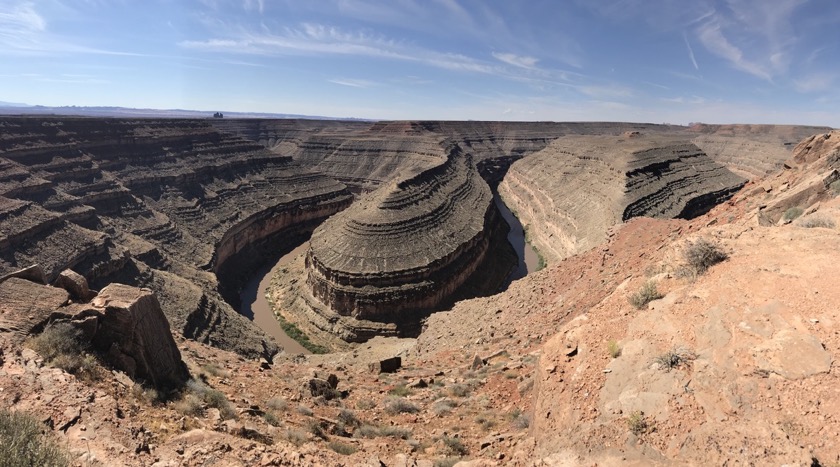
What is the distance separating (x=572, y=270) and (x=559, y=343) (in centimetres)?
1200

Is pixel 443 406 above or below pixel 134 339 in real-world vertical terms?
below

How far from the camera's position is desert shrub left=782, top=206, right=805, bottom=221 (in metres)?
12.3

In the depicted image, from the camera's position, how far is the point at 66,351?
906 cm

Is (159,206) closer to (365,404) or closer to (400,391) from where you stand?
→ (400,391)

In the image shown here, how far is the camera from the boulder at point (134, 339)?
993cm

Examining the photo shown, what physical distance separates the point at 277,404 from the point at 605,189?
179ft

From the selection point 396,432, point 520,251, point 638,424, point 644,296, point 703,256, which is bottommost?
point 520,251

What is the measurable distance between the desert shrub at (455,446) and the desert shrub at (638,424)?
12.2ft

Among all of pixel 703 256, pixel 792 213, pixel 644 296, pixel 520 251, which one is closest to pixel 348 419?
pixel 644 296

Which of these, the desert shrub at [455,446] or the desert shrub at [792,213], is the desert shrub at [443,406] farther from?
the desert shrub at [792,213]

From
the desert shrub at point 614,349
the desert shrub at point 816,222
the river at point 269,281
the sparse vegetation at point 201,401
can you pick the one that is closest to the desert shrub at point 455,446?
the desert shrub at point 614,349

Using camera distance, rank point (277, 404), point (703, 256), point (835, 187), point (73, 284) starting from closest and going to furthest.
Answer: point (703, 256) → point (277, 404) → point (73, 284) → point (835, 187)

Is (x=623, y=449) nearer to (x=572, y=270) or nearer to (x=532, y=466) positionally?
(x=532, y=466)

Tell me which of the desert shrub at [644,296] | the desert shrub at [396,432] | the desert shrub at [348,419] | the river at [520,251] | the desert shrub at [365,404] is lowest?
the river at [520,251]
